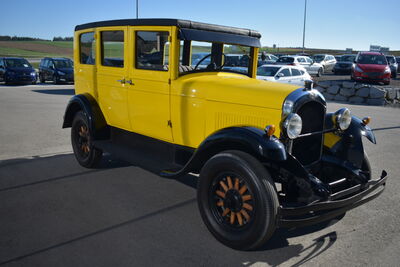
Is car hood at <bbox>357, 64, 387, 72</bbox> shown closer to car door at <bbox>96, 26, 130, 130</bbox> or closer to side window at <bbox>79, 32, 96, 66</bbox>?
side window at <bbox>79, 32, 96, 66</bbox>

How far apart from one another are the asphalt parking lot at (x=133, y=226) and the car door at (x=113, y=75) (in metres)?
0.85

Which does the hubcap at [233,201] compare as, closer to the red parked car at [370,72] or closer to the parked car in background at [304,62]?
the red parked car at [370,72]

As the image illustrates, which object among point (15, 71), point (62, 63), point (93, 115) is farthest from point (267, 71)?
point (15, 71)

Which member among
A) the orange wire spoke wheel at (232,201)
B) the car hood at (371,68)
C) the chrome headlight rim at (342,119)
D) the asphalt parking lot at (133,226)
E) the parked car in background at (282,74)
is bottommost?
the asphalt parking lot at (133,226)

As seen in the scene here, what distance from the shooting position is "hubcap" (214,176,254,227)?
312 cm

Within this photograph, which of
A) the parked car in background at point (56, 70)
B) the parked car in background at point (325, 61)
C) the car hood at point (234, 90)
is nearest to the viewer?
the car hood at point (234, 90)

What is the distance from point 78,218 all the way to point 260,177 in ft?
6.32

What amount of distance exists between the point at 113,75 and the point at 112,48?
37cm

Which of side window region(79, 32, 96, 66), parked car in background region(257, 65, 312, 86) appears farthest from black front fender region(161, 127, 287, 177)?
parked car in background region(257, 65, 312, 86)

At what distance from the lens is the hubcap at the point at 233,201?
10.2 ft

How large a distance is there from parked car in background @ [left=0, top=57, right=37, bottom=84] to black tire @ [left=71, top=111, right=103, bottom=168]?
1453 cm

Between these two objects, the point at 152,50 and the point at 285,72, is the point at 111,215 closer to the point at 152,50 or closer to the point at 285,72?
the point at 152,50

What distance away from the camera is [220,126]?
3680 mm

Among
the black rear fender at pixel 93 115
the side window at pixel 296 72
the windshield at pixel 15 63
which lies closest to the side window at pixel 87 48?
the black rear fender at pixel 93 115
